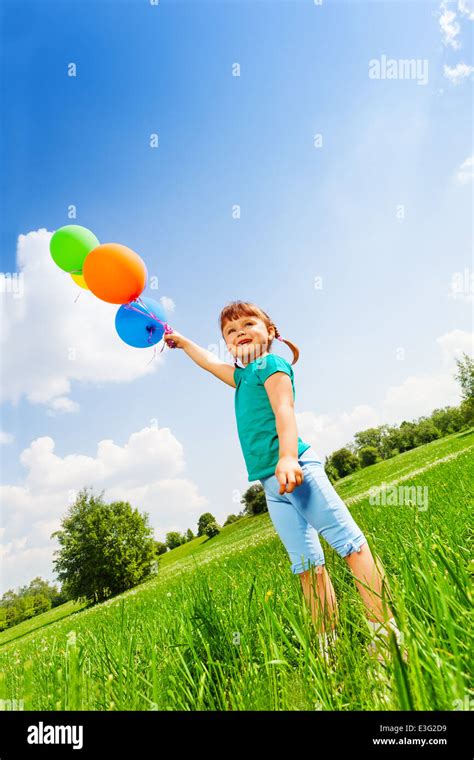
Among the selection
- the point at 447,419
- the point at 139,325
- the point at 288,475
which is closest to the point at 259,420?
the point at 288,475

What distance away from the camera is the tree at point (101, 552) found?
1241 inches

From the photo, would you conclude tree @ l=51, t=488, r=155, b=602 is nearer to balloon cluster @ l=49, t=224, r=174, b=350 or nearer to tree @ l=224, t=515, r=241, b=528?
tree @ l=224, t=515, r=241, b=528

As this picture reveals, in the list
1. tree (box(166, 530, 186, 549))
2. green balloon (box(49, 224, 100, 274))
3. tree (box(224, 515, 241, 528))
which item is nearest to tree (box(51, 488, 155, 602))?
tree (box(224, 515, 241, 528))

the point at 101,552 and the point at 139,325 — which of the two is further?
the point at 101,552

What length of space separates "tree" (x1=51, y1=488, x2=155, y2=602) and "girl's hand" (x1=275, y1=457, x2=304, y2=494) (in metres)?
33.0

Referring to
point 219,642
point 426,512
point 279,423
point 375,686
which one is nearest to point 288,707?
point 375,686

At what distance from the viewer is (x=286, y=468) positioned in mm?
1711

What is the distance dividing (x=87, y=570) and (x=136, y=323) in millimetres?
33156

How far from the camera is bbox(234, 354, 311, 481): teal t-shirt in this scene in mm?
2109

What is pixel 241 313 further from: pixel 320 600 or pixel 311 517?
pixel 320 600

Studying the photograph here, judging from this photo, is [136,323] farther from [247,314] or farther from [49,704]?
[49,704]

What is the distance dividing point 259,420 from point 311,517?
0.52 m

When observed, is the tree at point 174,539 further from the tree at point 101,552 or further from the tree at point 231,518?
the tree at point 101,552
